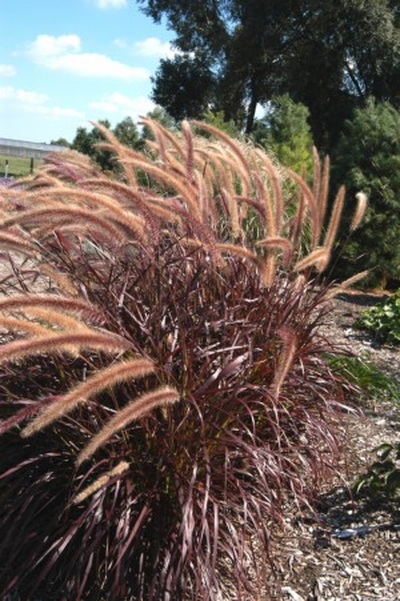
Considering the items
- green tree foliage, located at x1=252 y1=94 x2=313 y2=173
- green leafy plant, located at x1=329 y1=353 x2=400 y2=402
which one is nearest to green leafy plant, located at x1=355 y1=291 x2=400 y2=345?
green leafy plant, located at x1=329 y1=353 x2=400 y2=402

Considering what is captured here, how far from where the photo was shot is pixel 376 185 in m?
9.54

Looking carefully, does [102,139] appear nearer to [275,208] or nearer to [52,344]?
[275,208]

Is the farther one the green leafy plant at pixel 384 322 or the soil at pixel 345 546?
the green leafy plant at pixel 384 322

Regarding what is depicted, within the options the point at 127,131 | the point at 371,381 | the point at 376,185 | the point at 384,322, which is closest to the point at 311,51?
the point at 127,131

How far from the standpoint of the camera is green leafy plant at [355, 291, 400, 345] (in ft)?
21.7

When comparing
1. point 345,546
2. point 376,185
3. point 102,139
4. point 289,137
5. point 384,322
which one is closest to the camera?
point 345,546

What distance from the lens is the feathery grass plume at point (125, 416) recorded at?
1969 mm

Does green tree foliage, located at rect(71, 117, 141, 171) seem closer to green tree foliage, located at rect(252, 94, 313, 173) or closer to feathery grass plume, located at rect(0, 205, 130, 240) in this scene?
green tree foliage, located at rect(252, 94, 313, 173)

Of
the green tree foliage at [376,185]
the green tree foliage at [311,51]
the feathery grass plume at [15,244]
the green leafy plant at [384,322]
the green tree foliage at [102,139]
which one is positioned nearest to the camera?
the feathery grass plume at [15,244]

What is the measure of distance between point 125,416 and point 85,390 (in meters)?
0.16

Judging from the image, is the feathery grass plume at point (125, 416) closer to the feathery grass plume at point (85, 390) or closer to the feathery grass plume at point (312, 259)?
the feathery grass plume at point (85, 390)

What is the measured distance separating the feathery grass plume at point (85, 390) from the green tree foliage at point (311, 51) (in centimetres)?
2282

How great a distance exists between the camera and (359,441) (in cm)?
413

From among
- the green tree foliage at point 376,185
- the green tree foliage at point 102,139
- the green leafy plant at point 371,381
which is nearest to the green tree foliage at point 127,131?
the green tree foliage at point 102,139
